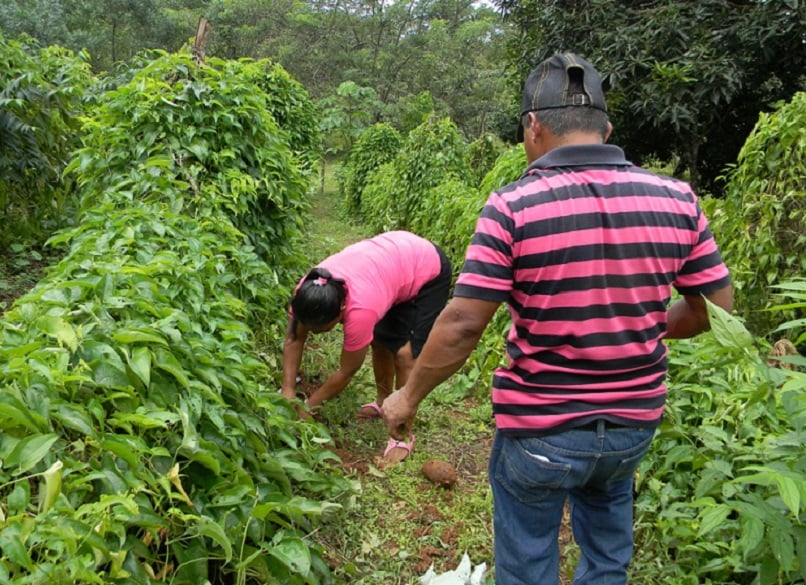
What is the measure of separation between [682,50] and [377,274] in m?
5.28

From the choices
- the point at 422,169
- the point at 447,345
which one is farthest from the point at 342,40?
the point at 447,345

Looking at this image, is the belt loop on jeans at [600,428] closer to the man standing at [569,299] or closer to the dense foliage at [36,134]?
the man standing at [569,299]

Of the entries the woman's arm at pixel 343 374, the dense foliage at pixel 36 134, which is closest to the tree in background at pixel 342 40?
the dense foliage at pixel 36 134

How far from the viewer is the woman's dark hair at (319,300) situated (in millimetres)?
2561

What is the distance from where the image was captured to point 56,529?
1119 mm

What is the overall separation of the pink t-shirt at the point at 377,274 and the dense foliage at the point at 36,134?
3257 millimetres

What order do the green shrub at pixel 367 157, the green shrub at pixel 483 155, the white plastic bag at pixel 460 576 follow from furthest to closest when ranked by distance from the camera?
the green shrub at pixel 367 157
the green shrub at pixel 483 155
the white plastic bag at pixel 460 576

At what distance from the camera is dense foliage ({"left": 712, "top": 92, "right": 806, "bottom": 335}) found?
3154mm

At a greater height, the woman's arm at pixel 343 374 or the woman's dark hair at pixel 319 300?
the woman's dark hair at pixel 319 300

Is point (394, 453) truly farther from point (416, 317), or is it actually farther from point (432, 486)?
point (416, 317)

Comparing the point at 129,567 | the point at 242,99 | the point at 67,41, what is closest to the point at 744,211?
the point at 242,99

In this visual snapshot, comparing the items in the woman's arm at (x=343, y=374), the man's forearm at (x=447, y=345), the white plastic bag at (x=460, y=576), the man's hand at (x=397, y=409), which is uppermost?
the man's forearm at (x=447, y=345)

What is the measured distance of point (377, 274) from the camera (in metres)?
2.90

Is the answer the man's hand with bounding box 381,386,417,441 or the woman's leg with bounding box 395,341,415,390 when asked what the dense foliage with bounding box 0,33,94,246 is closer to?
the woman's leg with bounding box 395,341,415,390
